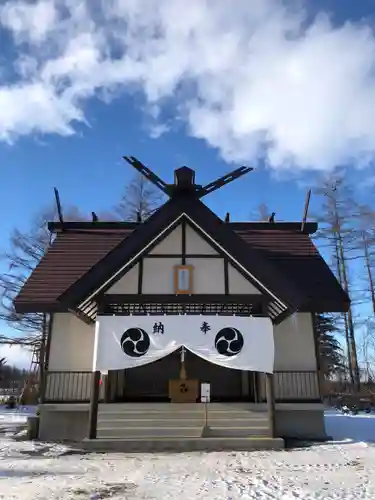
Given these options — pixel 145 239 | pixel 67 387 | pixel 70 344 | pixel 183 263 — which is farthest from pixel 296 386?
pixel 70 344

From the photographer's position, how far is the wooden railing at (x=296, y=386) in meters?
10.4

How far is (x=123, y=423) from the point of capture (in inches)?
372

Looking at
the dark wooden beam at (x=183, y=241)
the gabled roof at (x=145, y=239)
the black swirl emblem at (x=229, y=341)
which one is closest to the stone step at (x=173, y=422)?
the black swirl emblem at (x=229, y=341)

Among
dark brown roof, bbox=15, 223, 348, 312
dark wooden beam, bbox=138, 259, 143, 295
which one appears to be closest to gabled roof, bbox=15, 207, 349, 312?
dark brown roof, bbox=15, 223, 348, 312

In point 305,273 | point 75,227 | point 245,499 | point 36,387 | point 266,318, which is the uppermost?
point 75,227

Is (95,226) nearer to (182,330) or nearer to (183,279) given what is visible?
(183,279)

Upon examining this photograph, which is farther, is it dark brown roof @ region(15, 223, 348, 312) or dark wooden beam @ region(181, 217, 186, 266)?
dark brown roof @ region(15, 223, 348, 312)

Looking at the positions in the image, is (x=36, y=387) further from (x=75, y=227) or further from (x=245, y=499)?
(x=245, y=499)

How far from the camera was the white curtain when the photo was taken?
29.9 feet

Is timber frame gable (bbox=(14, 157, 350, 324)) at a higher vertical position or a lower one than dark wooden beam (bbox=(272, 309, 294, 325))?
higher

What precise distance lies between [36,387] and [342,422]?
13.7 metres

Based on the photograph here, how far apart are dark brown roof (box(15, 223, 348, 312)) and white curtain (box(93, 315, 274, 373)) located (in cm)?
173

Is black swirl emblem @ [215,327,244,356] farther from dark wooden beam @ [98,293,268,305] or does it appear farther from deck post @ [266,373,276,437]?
deck post @ [266,373,276,437]

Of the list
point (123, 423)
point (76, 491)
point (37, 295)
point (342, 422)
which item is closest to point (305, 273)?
point (342, 422)
